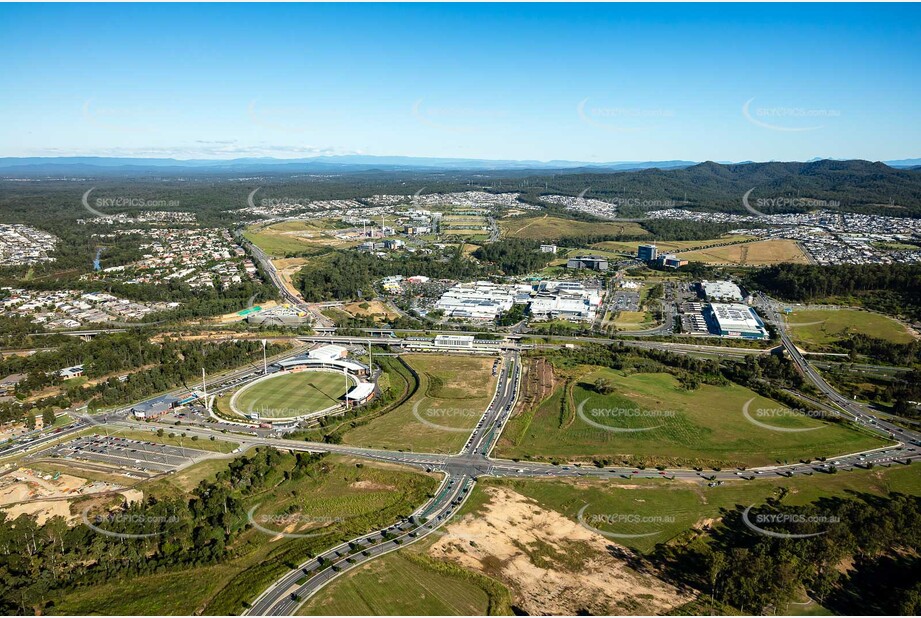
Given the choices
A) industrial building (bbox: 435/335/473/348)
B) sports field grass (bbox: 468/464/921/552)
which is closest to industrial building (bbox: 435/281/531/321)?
industrial building (bbox: 435/335/473/348)

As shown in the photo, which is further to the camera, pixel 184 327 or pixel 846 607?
pixel 184 327

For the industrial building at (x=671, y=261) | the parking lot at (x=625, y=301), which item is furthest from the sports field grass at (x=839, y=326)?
the industrial building at (x=671, y=261)

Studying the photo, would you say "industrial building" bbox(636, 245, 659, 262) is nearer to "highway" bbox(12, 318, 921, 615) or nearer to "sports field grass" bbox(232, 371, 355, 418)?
"highway" bbox(12, 318, 921, 615)

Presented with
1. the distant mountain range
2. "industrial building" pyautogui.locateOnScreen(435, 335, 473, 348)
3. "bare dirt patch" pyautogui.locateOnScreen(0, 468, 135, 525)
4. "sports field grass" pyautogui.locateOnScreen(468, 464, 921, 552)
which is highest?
the distant mountain range

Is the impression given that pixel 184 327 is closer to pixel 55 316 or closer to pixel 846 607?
pixel 55 316

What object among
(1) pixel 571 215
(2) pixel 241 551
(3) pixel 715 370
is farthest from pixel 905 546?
(1) pixel 571 215
